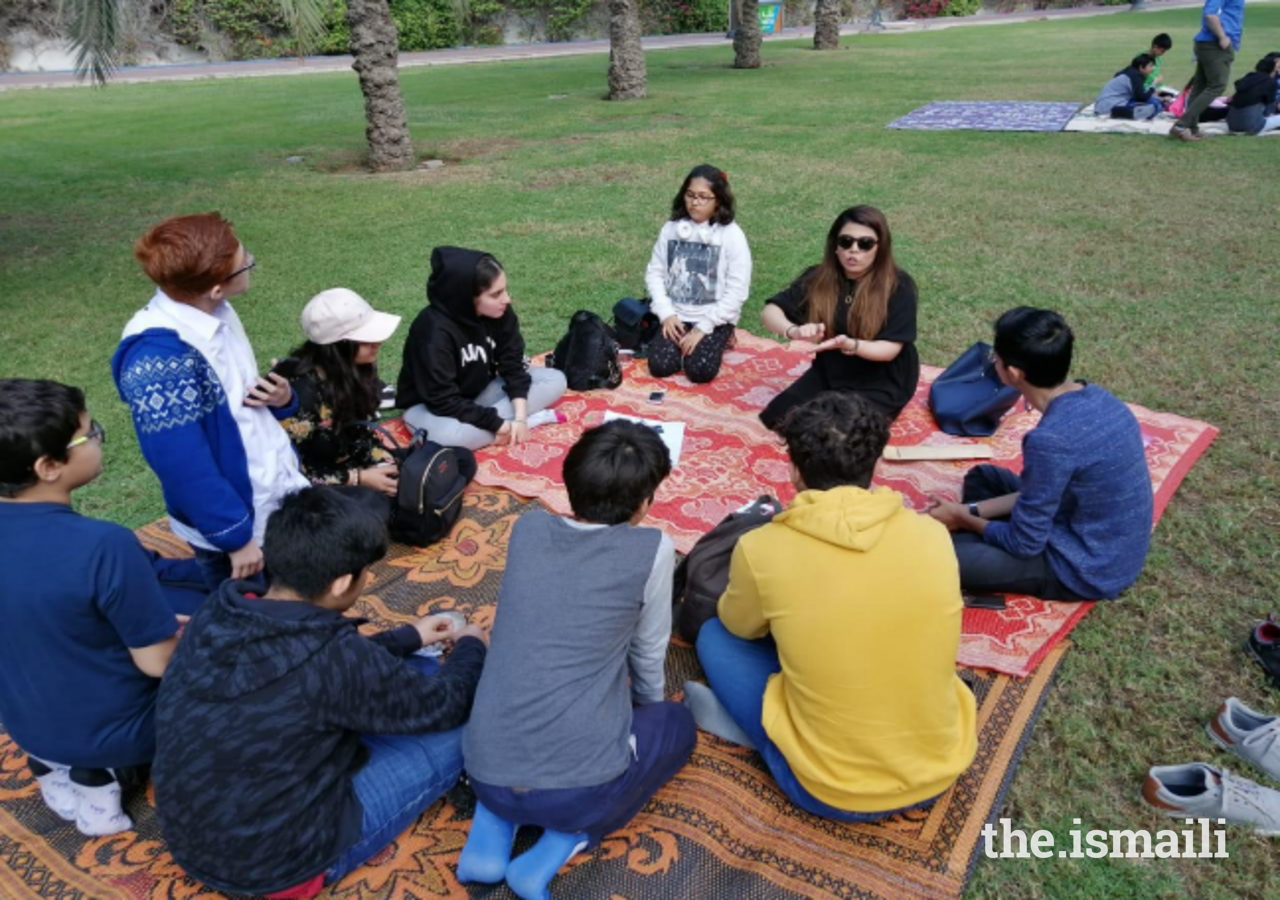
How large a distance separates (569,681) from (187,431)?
1836 millimetres

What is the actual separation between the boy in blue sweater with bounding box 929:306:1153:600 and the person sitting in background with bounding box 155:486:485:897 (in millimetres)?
2412

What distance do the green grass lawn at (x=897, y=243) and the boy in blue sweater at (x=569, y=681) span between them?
1.23m

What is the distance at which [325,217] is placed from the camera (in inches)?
401

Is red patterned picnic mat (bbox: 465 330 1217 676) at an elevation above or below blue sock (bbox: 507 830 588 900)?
above

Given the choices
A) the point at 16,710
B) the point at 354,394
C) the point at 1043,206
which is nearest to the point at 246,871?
the point at 16,710

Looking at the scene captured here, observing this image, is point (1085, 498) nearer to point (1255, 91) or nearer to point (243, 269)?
point (243, 269)

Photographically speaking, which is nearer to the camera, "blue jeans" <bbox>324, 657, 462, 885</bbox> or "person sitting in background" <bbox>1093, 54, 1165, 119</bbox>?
"blue jeans" <bbox>324, 657, 462, 885</bbox>

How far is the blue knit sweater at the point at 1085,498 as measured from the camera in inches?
123

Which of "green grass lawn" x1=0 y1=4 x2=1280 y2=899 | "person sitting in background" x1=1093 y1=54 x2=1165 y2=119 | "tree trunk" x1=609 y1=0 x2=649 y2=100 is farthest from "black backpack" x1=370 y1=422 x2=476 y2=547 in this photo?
"tree trunk" x1=609 y1=0 x2=649 y2=100

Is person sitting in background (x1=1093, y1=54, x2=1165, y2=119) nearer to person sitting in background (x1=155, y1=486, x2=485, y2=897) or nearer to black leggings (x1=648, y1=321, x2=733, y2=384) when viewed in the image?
black leggings (x1=648, y1=321, x2=733, y2=384)

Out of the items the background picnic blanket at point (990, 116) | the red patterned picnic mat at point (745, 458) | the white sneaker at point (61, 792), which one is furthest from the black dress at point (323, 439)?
the background picnic blanket at point (990, 116)

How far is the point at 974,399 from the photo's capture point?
16.6 ft

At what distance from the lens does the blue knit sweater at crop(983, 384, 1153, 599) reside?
10.3ft

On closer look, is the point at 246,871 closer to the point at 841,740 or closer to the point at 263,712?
the point at 263,712
